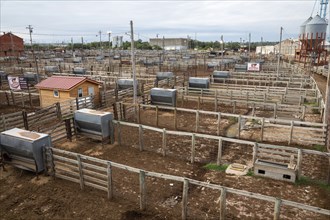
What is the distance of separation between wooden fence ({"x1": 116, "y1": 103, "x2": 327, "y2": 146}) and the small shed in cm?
385

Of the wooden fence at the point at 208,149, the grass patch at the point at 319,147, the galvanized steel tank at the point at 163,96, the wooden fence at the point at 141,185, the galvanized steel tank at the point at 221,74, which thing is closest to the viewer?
the wooden fence at the point at 141,185

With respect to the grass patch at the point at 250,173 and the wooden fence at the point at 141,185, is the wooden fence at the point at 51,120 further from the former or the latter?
the grass patch at the point at 250,173

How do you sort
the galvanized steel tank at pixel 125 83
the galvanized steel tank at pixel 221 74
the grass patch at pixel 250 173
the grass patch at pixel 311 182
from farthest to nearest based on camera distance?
the galvanized steel tank at pixel 221 74 < the galvanized steel tank at pixel 125 83 < the grass patch at pixel 250 173 < the grass patch at pixel 311 182

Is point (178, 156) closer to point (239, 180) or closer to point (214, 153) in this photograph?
point (214, 153)

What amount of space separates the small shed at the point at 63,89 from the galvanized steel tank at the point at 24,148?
28.5 ft

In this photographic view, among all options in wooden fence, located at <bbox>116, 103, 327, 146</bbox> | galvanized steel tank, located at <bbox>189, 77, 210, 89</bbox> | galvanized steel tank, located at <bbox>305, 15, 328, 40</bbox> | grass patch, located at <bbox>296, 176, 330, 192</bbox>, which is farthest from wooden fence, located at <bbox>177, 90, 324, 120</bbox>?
galvanized steel tank, located at <bbox>305, 15, 328, 40</bbox>

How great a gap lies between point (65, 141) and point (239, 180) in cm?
859

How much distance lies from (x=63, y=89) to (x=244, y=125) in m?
12.3

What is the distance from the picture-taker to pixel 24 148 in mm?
9531

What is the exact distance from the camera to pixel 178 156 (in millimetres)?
11453

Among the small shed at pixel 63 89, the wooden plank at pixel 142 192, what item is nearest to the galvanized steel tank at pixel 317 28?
the small shed at pixel 63 89

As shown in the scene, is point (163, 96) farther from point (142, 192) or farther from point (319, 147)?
point (142, 192)

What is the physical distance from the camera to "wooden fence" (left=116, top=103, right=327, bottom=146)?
1278cm

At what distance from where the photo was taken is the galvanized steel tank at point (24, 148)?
945 centimetres
